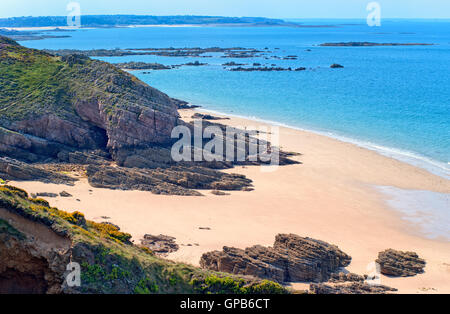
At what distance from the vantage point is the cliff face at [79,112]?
29.9 meters

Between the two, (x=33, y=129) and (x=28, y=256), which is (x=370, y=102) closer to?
(x=33, y=129)

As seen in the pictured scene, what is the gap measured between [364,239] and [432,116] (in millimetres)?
31597

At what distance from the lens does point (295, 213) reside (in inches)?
933

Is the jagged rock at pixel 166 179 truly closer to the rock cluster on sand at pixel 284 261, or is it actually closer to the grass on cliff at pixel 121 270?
the rock cluster on sand at pixel 284 261

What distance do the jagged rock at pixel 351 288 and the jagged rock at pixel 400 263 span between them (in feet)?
5.09

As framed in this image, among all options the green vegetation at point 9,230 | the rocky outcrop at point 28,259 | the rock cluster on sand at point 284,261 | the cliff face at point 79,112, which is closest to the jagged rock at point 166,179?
the cliff face at point 79,112

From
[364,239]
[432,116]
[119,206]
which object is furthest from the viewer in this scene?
[432,116]

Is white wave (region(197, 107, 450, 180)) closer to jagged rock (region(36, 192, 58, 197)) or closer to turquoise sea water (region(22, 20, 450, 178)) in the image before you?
turquoise sea water (region(22, 20, 450, 178))

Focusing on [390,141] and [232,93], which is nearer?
[390,141]

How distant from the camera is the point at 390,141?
3966cm

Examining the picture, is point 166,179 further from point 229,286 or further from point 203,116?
point 203,116

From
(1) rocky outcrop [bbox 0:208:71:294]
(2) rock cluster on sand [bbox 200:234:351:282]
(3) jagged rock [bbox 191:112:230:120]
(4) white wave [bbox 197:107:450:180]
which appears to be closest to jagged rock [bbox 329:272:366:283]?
(2) rock cluster on sand [bbox 200:234:351:282]
